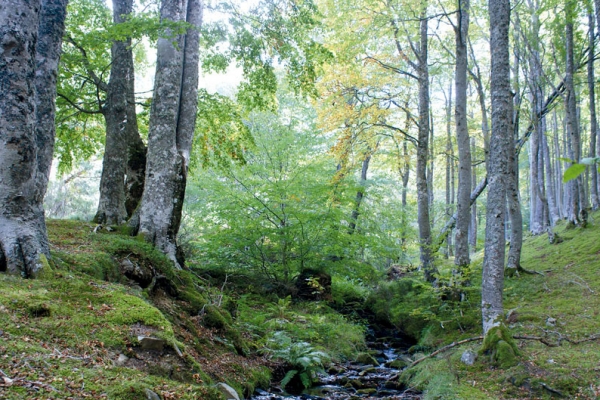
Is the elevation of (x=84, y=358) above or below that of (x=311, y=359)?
above

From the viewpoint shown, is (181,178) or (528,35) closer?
(181,178)

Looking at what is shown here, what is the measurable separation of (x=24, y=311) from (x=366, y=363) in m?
6.28

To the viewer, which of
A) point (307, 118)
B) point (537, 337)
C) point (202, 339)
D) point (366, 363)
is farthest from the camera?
point (307, 118)

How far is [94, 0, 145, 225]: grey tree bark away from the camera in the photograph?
7.73 meters

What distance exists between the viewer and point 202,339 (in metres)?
5.13

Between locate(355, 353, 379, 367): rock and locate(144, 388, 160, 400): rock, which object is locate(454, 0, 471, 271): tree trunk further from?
locate(144, 388, 160, 400): rock

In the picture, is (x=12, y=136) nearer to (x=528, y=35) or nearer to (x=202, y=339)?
(x=202, y=339)

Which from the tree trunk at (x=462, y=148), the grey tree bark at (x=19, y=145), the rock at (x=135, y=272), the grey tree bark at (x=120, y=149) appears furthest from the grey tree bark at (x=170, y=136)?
the tree trunk at (x=462, y=148)

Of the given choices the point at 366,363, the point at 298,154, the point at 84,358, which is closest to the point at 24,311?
the point at 84,358

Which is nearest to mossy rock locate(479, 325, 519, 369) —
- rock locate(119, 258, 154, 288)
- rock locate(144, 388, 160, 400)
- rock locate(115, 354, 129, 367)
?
rock locate(144, 388, 160, 400)

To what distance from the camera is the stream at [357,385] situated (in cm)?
553

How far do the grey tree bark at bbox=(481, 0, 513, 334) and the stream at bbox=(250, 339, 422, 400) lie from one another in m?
1.75

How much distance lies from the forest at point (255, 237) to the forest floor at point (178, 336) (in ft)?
0.09

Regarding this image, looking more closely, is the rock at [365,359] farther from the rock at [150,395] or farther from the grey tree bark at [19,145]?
the grey tree bark at [19,145]
